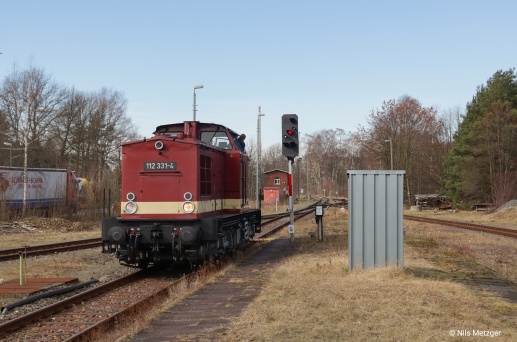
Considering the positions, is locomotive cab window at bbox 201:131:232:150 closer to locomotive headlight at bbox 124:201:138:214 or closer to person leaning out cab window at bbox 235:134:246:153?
person leaning out cab window at bbox 235:134:246:153

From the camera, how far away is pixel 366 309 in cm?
693

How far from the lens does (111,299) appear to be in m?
9.03

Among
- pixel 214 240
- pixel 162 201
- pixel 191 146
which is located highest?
pixel 191 146

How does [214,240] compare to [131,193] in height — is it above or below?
below

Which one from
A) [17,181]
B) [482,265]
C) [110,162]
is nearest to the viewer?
[482,265]

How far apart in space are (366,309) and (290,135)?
32.1 feet

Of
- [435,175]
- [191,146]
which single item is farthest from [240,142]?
[435,175]

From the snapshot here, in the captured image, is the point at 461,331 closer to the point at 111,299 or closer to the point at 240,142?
the point at 111,299

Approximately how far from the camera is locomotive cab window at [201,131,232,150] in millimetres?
13864

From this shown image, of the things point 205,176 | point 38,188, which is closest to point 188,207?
point 205,176

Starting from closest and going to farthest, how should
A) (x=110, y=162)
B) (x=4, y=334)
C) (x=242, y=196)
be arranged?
(x=4, y=334) < (x=242, y=196) < (x=110, y=162)

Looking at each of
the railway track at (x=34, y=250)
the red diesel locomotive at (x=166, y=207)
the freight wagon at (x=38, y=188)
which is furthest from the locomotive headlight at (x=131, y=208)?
the freight wagon at (x=38, y=188)

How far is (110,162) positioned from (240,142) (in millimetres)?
39781

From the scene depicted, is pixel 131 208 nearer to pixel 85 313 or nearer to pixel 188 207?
pixel 188 207
